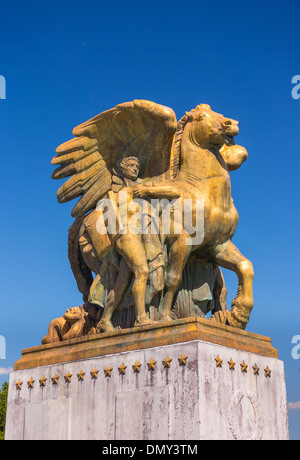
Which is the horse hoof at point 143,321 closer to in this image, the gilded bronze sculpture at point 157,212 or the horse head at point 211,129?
the gilded bronze sculpture at point 157,212

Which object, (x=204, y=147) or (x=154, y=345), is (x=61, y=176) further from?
Answer: (x=154, y=345)

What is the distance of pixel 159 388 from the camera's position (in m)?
8.20

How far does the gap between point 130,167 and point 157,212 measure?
1.03 meters

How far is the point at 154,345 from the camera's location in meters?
8.56

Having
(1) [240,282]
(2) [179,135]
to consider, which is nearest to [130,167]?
(2) [179,135]

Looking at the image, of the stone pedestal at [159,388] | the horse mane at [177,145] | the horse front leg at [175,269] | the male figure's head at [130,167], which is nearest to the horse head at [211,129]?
the horse mane at [177,145]

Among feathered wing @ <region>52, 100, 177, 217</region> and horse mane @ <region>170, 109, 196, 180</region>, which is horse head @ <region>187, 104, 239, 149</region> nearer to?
horse mane @ <region>170, 109, 196, 180</region>

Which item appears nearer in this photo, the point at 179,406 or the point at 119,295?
the point at 179,406

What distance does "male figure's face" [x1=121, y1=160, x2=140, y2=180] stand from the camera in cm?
1034

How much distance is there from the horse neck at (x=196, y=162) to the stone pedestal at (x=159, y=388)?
257 cm

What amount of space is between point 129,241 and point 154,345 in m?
1.77

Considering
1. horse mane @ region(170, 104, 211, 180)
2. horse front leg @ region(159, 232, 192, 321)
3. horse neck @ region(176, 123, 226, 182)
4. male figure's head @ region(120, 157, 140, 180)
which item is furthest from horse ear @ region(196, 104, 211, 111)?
horse front leg @ region(159, 232, 192, 321)

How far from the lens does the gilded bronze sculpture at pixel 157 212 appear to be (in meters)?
9.54
